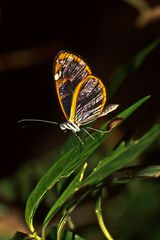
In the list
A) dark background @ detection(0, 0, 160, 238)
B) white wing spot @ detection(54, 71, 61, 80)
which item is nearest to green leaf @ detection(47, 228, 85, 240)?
white wing spot @ detection(54, 71, 61, 80)

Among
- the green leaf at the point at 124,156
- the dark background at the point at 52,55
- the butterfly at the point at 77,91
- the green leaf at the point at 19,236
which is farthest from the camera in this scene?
the dark background at the point at 52,55

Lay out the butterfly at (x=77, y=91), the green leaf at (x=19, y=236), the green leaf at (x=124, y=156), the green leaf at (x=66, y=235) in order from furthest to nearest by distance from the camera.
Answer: the butterfly at (x=77, y=91) < the green leaf at (x=66, y=235) < the green leaf at (x=19, y=236) < the green leaf at (x=124, y=156)

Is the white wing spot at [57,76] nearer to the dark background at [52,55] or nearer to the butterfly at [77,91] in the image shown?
the butterfly at [77,91]

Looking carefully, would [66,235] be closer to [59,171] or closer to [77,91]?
[59,171]

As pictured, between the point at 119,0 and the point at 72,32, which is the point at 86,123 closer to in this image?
the point at 72,32

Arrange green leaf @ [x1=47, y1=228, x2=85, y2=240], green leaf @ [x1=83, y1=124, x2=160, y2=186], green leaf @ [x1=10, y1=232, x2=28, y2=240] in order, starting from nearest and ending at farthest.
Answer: green leaf @ [x1=83, y1=124, x2=160, y2=186]
green leaf @ [x1=10, y1=232, x2=28, y2=240]
green leaf @ [x1=47, y1=228, x2=85, y2=240]

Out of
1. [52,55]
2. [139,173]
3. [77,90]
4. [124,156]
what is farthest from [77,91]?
[52,55]

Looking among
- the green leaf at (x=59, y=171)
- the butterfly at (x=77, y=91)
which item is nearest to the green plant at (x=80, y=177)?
the green leaf at (x=59, y=171)

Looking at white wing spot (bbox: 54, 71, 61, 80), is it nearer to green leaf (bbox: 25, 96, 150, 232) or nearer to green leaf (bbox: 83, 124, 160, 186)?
green leaf (bbox: 25, 96, 150, 232)
